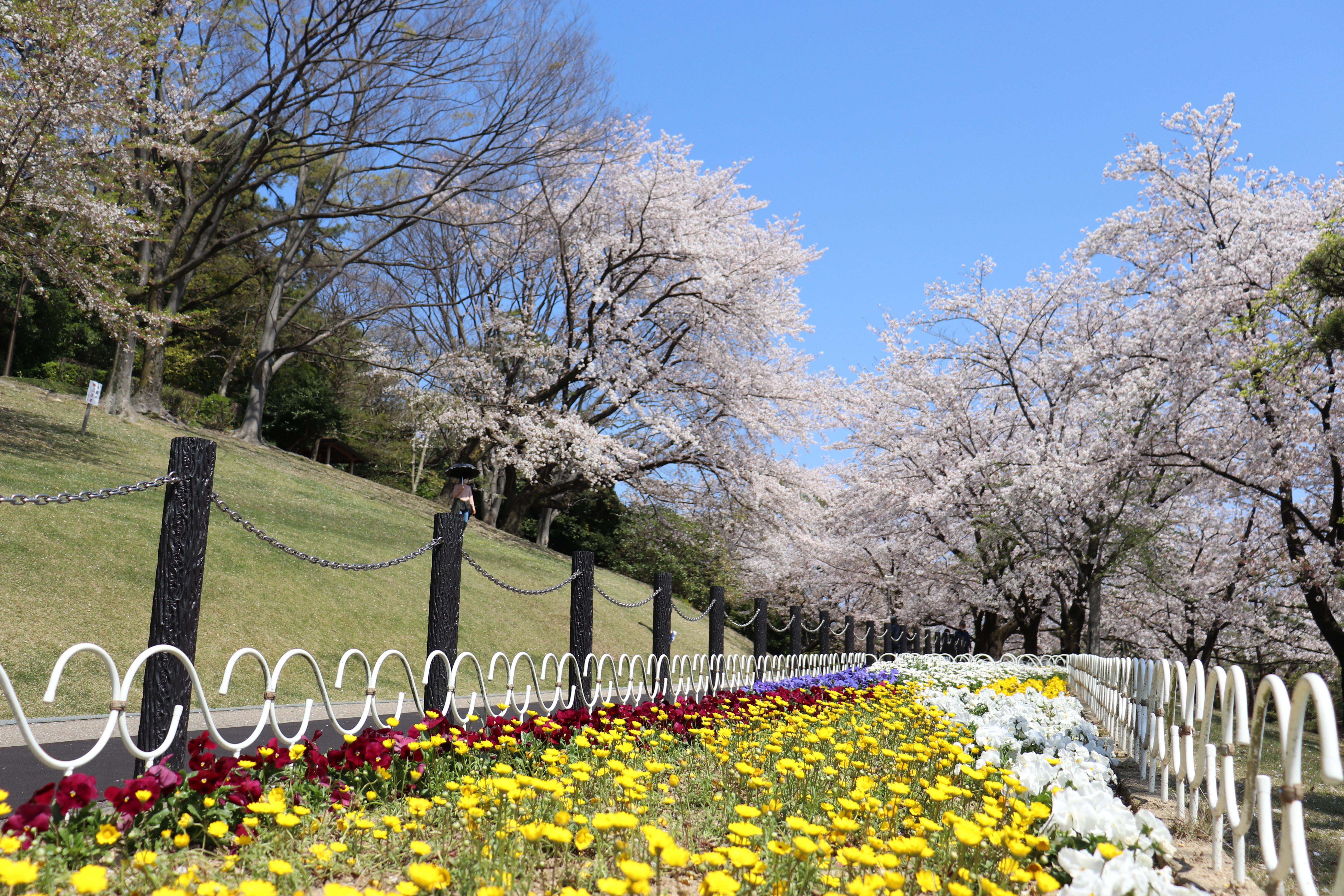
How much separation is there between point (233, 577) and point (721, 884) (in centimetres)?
990

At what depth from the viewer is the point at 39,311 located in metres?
29.8

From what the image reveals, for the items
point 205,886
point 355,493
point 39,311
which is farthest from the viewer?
point 39,311

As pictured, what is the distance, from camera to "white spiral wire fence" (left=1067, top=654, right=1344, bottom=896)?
2090 millimetres

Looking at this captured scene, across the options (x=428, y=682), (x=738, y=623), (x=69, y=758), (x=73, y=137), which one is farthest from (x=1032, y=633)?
(x=73, y=137)

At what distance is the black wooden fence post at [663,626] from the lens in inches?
318

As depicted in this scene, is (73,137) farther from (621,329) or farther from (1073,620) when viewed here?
(1073,620)

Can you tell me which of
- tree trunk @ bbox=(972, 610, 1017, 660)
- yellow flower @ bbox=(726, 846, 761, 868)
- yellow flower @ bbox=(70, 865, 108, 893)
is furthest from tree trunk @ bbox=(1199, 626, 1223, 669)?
yellow flower @ bbox=(70, 865, 108, 893)

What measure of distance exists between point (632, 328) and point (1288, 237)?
45.2 ft

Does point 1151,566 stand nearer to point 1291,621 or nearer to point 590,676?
point 1291,621

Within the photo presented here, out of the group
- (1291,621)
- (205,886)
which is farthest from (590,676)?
(1291,621)

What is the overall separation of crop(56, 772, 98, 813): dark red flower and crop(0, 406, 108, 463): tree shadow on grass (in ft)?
41.1

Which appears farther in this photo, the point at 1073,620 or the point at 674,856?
the point at 1073,620

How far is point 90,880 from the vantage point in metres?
1.78

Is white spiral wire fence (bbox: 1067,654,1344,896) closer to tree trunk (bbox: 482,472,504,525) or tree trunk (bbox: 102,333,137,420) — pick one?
tree trunk (bbox: 102,333,137,420)
